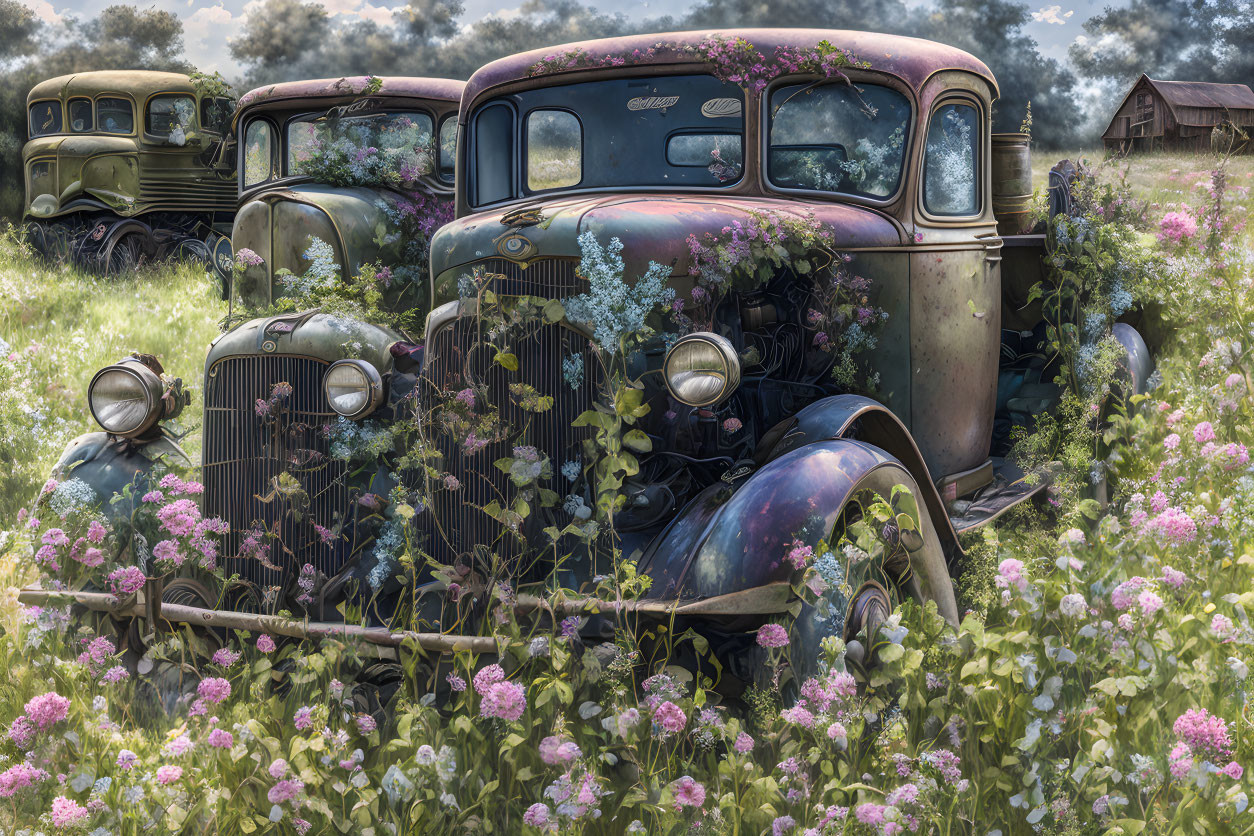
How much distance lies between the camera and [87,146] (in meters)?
14.2

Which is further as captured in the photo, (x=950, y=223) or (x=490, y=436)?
(x=950, y=223)

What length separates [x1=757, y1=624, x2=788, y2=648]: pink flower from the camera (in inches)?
108

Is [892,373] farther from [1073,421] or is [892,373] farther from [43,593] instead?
[43,593]

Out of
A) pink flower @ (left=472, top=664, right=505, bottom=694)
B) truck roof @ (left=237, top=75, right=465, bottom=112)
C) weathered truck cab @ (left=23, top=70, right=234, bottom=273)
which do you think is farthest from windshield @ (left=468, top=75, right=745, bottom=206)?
weathered truck cab @ (left=23, top=70, right=234, bottom=273)

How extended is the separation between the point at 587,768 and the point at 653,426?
1100 millimetres

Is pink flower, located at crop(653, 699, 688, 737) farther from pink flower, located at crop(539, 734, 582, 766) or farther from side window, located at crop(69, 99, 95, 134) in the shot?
side window, located at crop(69, 99, 95, 134)

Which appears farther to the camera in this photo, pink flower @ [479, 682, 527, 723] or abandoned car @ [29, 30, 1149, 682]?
abandoned car @ [29, 30, 1149, 682]

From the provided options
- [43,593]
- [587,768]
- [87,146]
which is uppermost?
[87,146]

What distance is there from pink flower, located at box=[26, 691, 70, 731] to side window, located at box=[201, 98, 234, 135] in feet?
42.9

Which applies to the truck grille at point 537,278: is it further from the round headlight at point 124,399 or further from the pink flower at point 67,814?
the pink flower at point 67,814

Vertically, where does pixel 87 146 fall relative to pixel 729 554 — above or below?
above

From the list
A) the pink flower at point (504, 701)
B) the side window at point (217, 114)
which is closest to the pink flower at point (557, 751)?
the pink flower at point (504, 701)

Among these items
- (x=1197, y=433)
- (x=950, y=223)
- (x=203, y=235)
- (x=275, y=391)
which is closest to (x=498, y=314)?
(x=275, y=391)

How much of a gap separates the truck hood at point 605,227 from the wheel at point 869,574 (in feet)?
3.18
